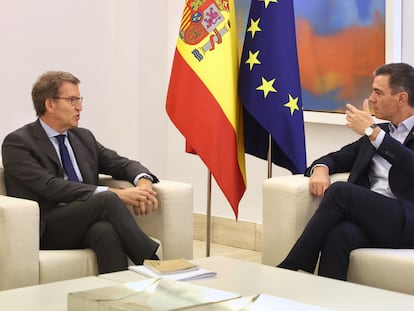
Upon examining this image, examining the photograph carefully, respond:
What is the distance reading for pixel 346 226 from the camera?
4109 millimetres

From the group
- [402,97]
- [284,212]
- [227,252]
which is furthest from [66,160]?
[227,252]

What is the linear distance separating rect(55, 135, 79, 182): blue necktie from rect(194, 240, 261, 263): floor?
1.74 metres

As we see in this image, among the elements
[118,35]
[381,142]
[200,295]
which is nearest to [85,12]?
[118,35]

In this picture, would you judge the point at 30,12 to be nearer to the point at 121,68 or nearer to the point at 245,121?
the point at 121,68

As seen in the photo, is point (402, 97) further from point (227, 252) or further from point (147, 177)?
point (227, 252)

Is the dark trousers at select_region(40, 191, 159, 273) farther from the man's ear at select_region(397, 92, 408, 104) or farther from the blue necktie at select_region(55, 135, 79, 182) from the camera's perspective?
the man's ear at select_region(397, 92, 408, 104)

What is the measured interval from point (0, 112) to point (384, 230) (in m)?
2.86

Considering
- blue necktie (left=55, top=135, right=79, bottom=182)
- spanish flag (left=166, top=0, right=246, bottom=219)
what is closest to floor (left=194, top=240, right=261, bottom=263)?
spanish flag (left=166, top=0, right=246, bottom=219)

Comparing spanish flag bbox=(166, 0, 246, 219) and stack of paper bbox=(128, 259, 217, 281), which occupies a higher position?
spanish flag bbox=(166, 0, 246, 219)

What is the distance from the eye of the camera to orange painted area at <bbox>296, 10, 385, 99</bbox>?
5387mm

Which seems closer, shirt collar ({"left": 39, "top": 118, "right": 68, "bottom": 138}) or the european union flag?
shirt collar ({"left": 39, "top": 118, "right": 68, "bottom": 138})

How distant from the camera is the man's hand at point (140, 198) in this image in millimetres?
4270

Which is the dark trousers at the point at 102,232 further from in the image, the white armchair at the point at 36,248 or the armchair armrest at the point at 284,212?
the armchair armrest at the point at 284,212

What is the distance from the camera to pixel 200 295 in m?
2.81
